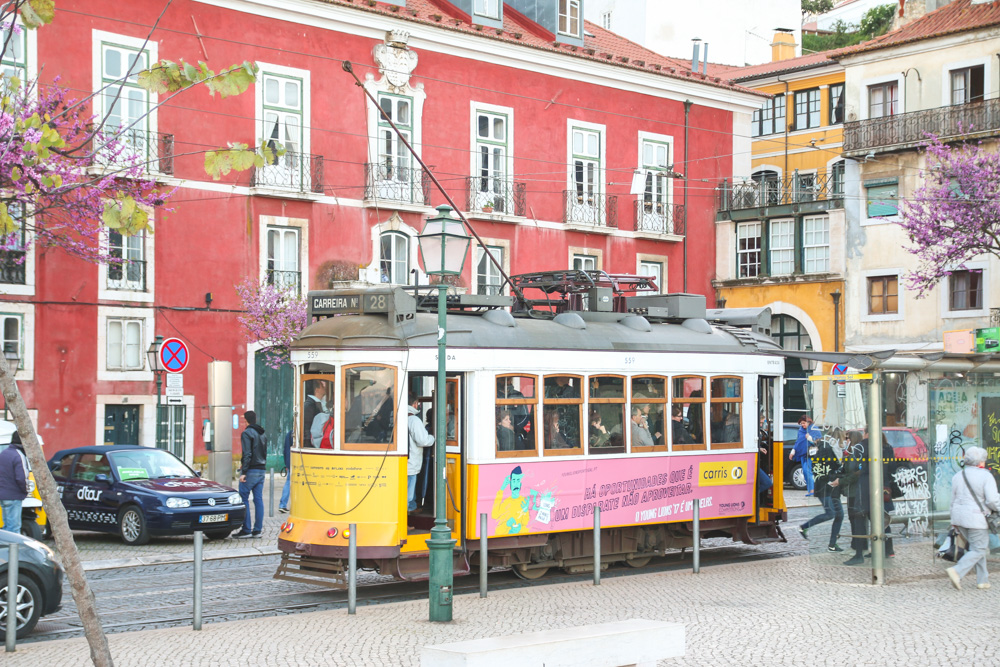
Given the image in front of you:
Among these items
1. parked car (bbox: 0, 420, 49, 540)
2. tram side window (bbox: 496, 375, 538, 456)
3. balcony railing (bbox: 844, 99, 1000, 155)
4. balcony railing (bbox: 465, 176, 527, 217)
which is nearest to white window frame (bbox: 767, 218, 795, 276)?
balcony railing (bbox: 844, 99, 1000, 155)

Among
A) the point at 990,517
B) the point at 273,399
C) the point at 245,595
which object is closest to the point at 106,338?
the point at 273,399

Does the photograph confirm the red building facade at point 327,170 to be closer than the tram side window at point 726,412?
No

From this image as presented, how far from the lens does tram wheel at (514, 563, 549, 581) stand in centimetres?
1536

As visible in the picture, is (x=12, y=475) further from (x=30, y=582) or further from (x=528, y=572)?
(x=528, y=572)

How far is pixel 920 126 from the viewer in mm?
38531

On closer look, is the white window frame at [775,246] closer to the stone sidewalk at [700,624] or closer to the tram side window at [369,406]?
the stone sidewalk at [700,624]

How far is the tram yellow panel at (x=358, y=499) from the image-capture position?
1380 centimetres

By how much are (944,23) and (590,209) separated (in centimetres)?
1303

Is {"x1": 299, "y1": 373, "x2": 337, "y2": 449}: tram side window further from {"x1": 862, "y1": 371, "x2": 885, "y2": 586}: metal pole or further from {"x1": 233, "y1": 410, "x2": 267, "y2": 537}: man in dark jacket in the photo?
{"x1": 862, "y1": 371, "x2": 885, "y2": 586}: metal pole

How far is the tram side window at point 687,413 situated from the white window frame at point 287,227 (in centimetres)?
1574

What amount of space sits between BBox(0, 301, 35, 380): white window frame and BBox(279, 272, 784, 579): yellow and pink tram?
45.8ft

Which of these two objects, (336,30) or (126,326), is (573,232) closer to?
(336,30)

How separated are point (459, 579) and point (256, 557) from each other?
394 centimetres

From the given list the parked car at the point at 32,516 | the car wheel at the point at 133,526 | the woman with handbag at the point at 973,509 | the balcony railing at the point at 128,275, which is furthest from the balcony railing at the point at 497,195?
the woman with handbag at the point at 973,509
